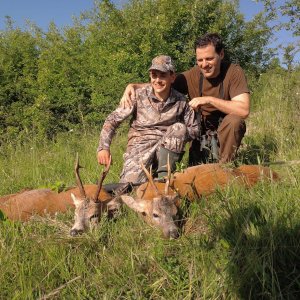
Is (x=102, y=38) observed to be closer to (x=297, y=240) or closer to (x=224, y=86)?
(x=224, y=86)

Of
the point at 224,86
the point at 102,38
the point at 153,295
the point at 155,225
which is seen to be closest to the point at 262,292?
the point at 153,295

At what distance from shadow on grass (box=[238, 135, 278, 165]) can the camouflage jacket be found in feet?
2.72

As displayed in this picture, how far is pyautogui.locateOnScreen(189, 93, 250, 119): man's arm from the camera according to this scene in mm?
4789

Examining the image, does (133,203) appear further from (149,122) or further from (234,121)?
(234,121)

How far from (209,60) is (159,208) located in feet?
7.63

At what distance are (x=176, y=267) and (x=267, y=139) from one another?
13.5ft

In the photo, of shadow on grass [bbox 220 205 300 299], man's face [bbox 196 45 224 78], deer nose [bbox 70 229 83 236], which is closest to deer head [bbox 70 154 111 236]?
deer nose [bbox 70 229 83 236]

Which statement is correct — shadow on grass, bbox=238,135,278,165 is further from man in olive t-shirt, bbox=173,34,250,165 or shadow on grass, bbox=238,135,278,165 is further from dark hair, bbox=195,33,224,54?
dark hair, bbox=195,33,224,54

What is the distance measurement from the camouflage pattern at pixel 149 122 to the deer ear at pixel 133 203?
915 mm

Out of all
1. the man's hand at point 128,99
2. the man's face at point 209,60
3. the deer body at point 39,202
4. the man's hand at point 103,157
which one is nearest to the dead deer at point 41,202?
the deer body at point 39,202

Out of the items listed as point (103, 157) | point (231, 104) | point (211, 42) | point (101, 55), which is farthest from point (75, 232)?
point (101, 55)

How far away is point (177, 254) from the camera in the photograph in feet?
8.86

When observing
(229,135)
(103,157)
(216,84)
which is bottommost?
(103,157)

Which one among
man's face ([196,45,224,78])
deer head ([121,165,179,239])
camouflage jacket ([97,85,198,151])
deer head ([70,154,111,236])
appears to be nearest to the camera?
deer head ([121,165,179,239])
